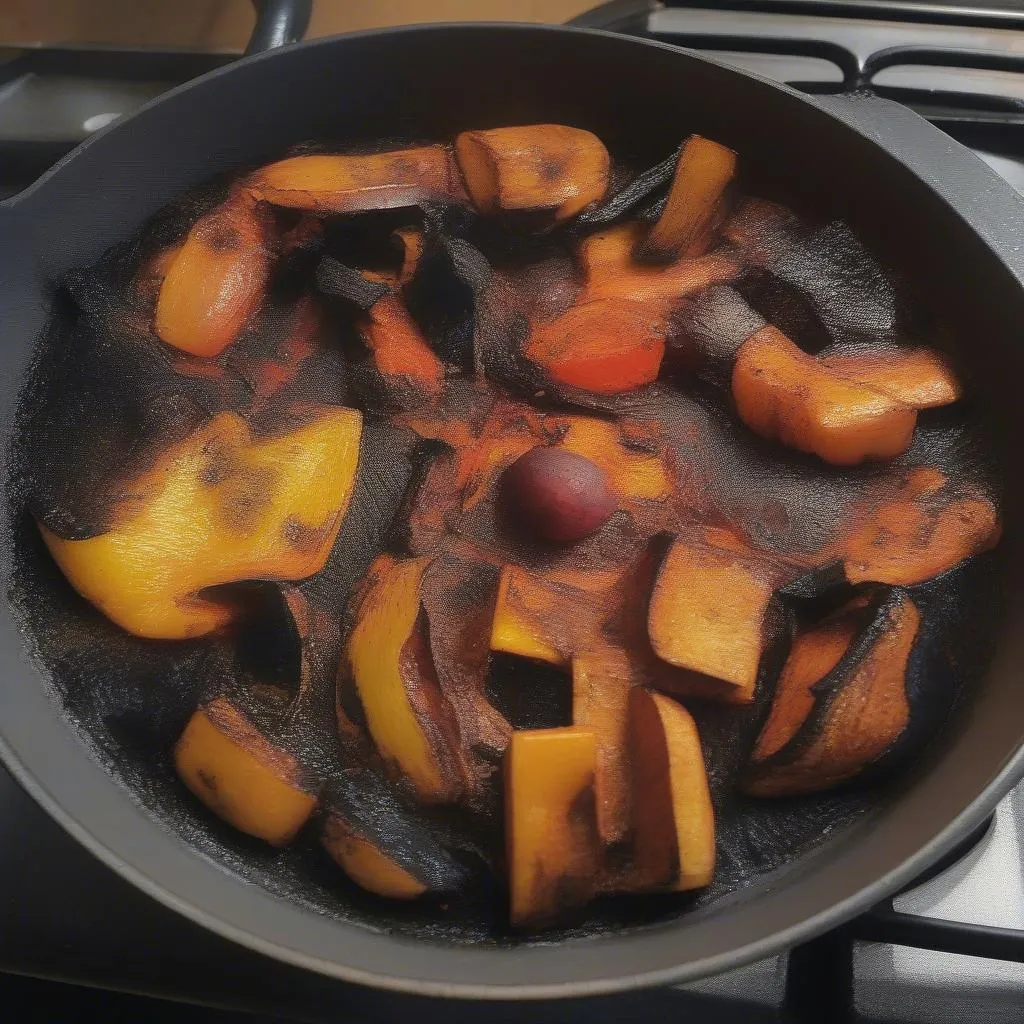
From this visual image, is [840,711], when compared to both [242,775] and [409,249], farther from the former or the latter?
[409,249]

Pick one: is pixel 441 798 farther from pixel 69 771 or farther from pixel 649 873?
pixel 69 771

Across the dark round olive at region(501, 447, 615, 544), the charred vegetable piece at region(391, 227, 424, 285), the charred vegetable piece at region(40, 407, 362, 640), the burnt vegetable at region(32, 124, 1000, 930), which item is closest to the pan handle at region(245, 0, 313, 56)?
the burnt vegetable at region(32, 124, 1000, 930)

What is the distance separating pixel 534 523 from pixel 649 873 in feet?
1.06

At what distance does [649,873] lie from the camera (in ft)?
2.36

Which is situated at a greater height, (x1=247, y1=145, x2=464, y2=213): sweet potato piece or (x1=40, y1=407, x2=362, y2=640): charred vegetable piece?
(x1=247, y1=145, x2=464, y2=213): sweet potato piece

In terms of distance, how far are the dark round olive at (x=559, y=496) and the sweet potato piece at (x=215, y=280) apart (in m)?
0.37

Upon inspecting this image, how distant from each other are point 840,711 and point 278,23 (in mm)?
1098

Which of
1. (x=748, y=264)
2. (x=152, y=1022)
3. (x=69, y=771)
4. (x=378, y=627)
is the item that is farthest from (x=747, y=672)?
(x=152, y=1022)

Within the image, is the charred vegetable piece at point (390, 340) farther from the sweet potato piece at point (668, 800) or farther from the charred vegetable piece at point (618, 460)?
the sweet potato piece at point (668, 800)

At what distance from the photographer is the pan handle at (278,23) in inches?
45.5

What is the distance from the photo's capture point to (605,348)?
92 centimetres

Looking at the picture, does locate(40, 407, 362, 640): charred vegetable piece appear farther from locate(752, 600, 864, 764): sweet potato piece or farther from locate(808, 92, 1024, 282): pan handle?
locate(808, 92, 1024, 282): pan handle

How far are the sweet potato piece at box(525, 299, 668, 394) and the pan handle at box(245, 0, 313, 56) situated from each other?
584 mm

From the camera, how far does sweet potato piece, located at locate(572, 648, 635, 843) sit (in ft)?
2.41
